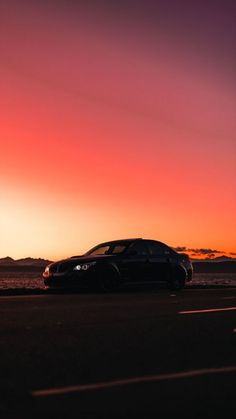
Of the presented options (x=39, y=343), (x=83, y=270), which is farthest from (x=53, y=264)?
(x=39, y=343)

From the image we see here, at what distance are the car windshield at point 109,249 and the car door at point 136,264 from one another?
272mm

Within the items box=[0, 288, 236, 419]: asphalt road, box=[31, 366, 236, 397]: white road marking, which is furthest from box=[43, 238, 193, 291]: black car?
box=[31, 366, 236, 397]: white road marking

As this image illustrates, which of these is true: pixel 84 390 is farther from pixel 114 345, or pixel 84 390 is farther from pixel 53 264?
pixel 53 264

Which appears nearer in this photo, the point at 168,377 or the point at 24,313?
the point at 168,377

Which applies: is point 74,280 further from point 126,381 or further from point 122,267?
point 126,381

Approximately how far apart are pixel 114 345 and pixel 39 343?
924 mm

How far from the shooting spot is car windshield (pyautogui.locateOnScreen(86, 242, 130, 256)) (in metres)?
21.1

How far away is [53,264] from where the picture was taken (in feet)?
65.0

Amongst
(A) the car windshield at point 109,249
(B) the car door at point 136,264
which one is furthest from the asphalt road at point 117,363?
(A) the car windshield at point 109,249

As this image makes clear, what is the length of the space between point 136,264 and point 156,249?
1.24 meters

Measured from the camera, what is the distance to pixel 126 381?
20.9 feet

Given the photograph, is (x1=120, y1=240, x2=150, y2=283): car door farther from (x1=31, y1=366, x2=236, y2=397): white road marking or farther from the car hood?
(x1=31, y1=366, x2=236, y2=397): white road marking

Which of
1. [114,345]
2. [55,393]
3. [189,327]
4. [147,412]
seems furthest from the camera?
[189,327]

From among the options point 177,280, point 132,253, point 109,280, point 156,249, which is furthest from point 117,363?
point 177,280
